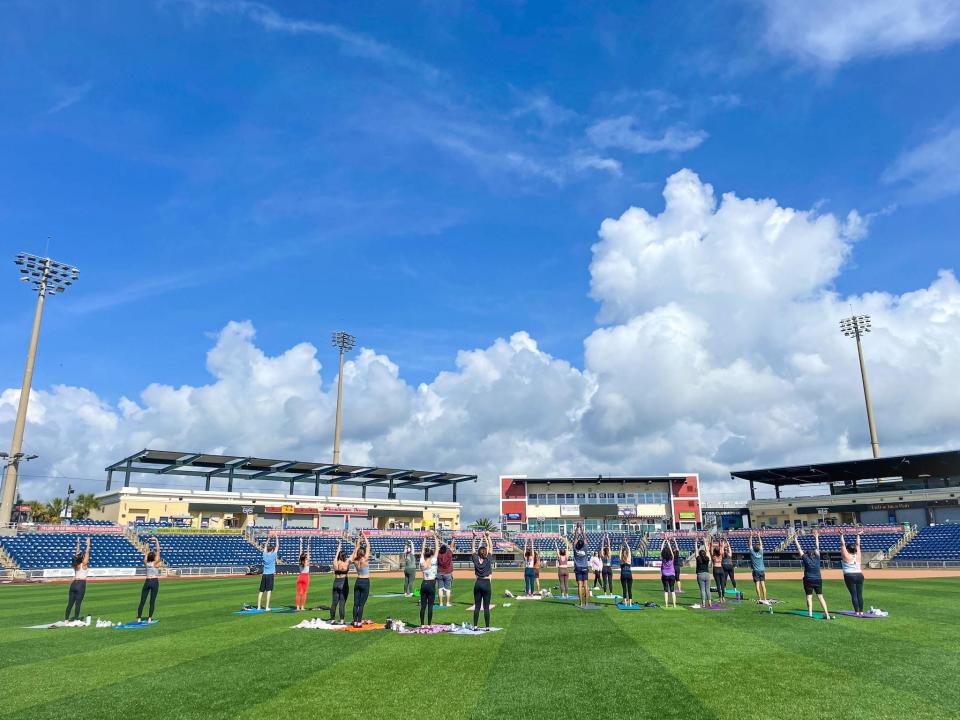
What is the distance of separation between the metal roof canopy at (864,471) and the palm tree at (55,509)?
95230mm

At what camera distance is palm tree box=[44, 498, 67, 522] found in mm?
87375

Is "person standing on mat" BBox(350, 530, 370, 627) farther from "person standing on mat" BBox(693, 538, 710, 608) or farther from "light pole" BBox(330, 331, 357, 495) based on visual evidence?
"light pole" BBox(330, 331, 357, 495)

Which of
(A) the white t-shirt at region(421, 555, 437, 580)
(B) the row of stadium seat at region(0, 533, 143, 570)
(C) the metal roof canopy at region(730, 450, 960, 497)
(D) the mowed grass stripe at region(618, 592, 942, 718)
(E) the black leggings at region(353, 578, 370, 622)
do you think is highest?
(C) the metal roof canopy at region(730, 450, 960, 497)

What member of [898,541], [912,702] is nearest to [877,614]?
[912,702]

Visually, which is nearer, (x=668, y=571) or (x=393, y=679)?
(x=393, y=679)

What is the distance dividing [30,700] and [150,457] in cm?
5787

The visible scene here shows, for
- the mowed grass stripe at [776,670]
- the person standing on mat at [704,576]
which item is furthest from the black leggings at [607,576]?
the mowed grass stripe at [776,670]

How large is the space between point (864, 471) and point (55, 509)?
111 m

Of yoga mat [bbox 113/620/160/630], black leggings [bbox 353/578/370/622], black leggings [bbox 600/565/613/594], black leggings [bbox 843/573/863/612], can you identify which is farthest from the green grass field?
black leggings [bbox 600/565/613/594]

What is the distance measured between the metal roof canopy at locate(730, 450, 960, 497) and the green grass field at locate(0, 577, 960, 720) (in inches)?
2275

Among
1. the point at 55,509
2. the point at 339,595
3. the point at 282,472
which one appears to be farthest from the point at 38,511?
the point at 339,595

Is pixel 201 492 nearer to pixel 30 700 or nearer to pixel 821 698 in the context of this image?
pixel 30 700

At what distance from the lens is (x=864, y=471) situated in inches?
2726

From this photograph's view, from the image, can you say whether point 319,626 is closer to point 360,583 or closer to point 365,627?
point 365,627
